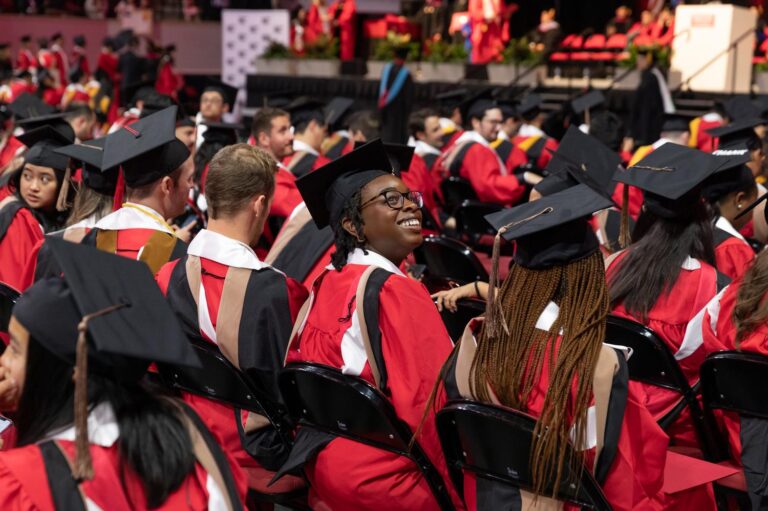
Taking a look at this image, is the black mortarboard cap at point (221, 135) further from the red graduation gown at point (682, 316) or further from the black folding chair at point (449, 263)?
the red graduation gown at point (682, 316)

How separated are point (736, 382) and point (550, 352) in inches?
37.0

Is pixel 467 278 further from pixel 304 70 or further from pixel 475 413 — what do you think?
pixel 304 70

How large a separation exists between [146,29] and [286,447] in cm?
2104

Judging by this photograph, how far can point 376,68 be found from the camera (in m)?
18.8

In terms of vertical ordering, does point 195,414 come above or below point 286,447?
above

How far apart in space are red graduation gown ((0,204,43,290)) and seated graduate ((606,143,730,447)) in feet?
8.46

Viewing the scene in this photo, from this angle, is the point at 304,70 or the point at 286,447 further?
the point at 304,70

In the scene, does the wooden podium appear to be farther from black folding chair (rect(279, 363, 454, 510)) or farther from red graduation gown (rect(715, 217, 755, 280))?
black folding chair (rect(279, 363, 454, 510))

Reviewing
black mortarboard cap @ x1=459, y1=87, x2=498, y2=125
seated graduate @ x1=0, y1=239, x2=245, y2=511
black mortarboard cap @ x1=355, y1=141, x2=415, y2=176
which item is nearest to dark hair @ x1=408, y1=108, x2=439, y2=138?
black mortarboard cap @ x1=459, y1=87, x2=498, y2=125

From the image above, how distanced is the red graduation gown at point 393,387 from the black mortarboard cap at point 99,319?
3.18 feet

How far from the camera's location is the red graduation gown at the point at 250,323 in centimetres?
311

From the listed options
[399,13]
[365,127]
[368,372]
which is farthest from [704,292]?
[399,13]

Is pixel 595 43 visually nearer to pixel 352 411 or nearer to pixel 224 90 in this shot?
pixel 224 90

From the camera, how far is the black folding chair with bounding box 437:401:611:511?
2344mm
